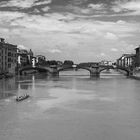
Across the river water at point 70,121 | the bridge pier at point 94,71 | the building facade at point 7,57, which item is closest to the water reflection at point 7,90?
the river water at point 70,121

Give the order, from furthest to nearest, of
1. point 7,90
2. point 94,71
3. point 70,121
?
point 94,71 < point 7,90 < point 70,121

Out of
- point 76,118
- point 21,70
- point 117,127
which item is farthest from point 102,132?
point 21,70

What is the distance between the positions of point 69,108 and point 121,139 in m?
6.65

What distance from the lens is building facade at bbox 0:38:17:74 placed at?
54009 millimetres

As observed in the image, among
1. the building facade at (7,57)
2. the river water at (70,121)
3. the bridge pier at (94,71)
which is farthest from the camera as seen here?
the bridge pier at (94,71)

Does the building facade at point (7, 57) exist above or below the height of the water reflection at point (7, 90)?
above

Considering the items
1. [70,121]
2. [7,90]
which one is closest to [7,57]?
[7,90]

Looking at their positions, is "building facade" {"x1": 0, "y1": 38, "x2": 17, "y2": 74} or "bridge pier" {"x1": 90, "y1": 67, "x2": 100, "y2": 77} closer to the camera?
"building facade" {"x1": 0, "y1": 38, "x2": 17, "y2": 74}

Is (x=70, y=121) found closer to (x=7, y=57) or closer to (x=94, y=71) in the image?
(x=7, y=57)

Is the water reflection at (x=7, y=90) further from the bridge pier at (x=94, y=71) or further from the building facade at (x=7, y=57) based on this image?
the bridge pier at (x=94, y=71)

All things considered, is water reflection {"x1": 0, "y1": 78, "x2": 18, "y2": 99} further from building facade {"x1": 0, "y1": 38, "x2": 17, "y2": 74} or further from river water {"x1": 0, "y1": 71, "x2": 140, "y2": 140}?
building facade {"x1": 0, "y1": 38, "x2": 17, "y2": 74}

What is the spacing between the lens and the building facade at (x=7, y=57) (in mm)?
54009

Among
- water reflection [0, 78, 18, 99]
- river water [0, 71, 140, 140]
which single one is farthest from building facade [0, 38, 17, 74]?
river water [0, 71, 140, 140]

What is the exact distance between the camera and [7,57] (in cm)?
5703
